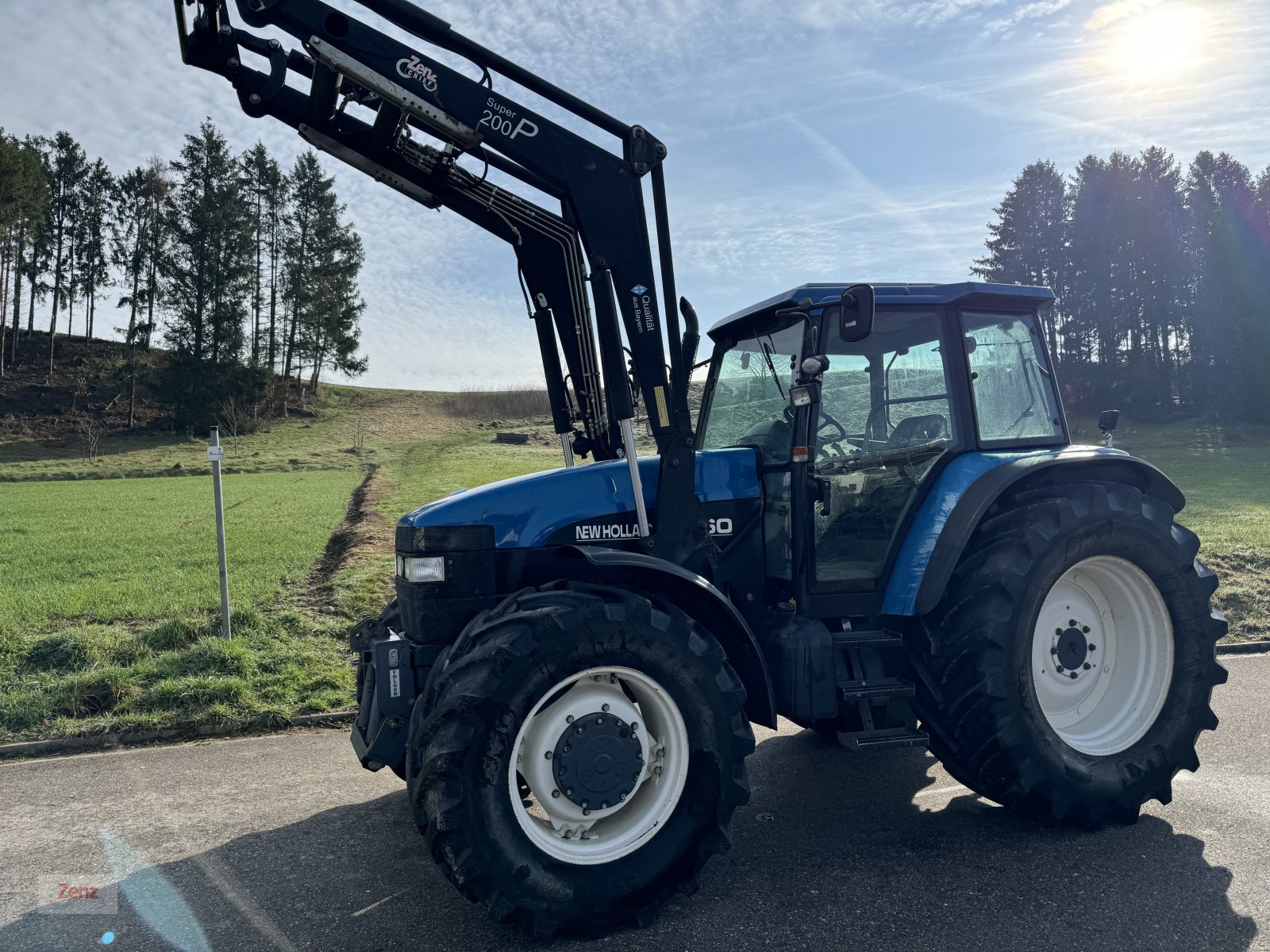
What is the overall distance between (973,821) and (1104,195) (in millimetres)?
55808

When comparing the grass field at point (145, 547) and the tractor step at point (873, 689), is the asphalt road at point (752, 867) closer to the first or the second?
the tractor step at point (873, 689)

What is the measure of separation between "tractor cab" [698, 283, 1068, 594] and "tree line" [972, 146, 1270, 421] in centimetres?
4309

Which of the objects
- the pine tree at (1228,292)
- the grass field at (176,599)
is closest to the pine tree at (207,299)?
the grass field at (176,599)

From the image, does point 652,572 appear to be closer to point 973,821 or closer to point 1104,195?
point 973,821

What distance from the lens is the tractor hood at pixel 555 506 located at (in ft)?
12.8

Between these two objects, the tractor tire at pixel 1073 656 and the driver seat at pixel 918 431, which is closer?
the tractor tire at pixel 1073 656

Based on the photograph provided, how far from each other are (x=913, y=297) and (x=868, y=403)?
0.59 meters

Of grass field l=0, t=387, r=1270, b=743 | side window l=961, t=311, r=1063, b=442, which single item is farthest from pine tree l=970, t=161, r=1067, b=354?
side window l=961, t=311, r=1063, b=442

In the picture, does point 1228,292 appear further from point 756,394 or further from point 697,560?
point 697,560

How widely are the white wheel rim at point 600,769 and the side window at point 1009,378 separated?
7.97 feet

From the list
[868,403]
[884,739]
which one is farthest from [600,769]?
[868,403]

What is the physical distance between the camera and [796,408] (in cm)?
429

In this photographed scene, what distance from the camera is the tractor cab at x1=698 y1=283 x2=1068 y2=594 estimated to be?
435 centimetres

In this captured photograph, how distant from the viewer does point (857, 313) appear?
3826 mm
